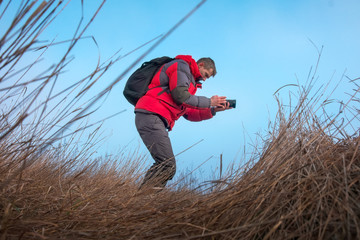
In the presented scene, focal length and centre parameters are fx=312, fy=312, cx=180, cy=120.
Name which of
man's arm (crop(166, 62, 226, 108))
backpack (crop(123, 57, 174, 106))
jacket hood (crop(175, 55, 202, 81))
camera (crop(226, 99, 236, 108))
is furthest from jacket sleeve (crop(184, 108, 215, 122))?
backpack (crop(123, 57, 174, 106))

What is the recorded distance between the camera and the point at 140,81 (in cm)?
324

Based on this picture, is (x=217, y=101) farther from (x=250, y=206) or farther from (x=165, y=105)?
(x=250, y=206)

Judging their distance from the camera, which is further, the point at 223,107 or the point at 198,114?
the point at 198,114

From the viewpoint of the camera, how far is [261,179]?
1254mm

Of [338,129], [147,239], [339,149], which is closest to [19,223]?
[147,239]

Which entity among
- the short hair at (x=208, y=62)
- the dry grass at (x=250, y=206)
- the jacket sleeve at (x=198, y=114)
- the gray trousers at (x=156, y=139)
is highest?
the short hair at (x=208, y=62)

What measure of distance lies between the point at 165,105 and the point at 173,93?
0.19m

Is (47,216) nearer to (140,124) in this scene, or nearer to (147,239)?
(147,239)

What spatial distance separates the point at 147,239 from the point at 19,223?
0.49m

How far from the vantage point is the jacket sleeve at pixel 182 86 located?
9.89 ft

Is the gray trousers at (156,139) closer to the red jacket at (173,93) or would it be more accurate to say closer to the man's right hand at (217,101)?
the red jacket at (173,93)

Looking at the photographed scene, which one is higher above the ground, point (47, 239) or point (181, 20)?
point (181, 20)

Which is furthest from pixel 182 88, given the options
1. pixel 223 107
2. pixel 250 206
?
pixel 250 206

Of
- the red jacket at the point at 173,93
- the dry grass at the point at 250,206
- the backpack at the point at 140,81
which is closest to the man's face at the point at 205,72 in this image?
the red jacket at the point at 173,93
